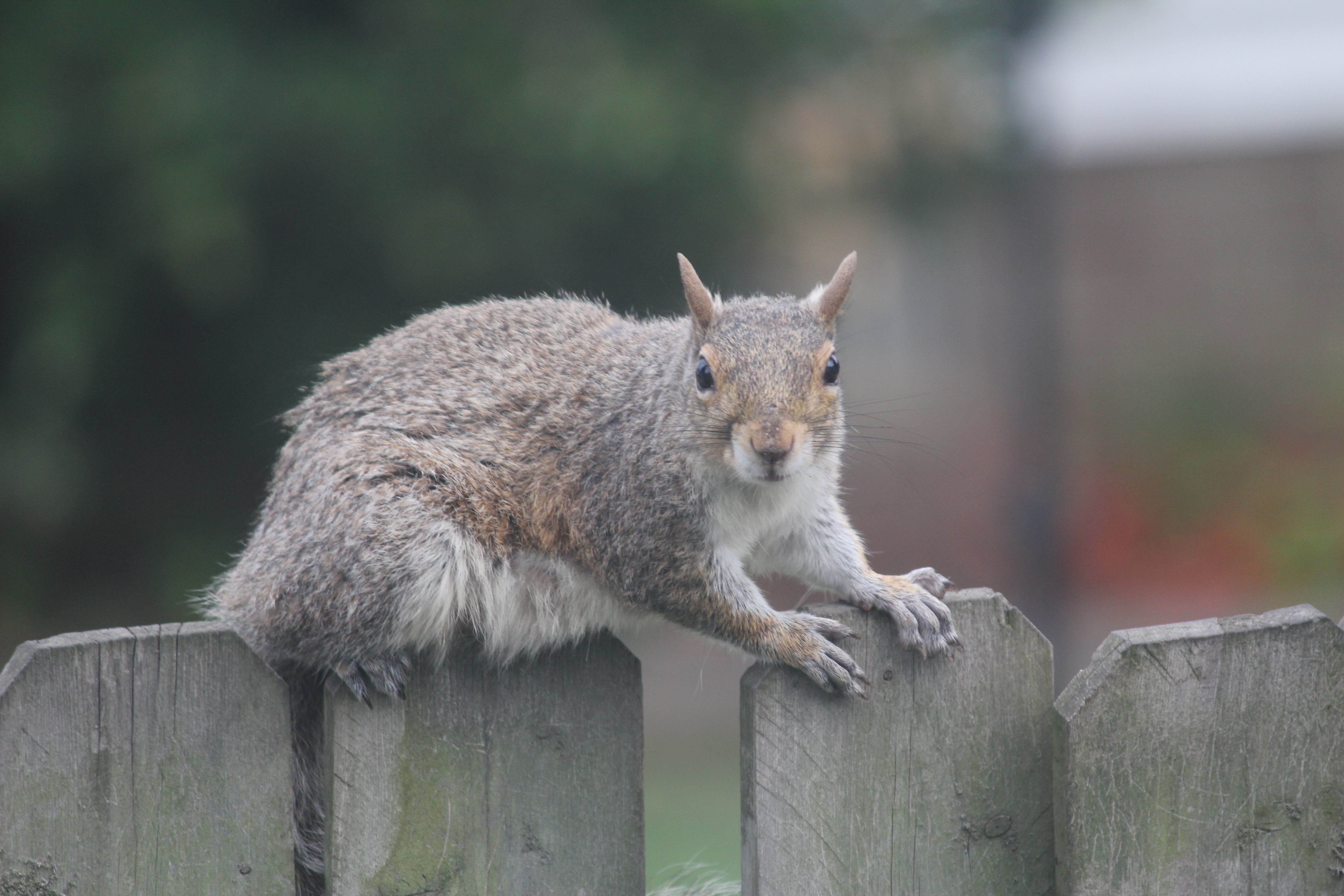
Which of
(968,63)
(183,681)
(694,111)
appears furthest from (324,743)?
(968,63)

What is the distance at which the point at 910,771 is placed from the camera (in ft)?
5.02

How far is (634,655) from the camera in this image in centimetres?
157

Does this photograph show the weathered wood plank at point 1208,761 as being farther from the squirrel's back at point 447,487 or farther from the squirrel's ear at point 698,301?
the squirrel's ear at point 698,301

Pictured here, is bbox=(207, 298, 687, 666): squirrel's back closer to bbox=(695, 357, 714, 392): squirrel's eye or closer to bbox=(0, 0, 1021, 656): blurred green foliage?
bbox=(695, 357, 714, 392): squirrel's eye

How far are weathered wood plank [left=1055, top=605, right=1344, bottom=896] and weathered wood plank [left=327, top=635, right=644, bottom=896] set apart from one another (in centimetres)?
51

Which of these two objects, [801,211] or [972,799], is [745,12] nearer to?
[801,211]

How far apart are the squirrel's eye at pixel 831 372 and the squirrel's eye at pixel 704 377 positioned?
0.17 meters

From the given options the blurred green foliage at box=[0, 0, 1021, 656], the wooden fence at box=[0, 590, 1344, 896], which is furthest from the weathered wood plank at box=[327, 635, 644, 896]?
the blurred green foliage at box=[0, 0, 1021, 656]

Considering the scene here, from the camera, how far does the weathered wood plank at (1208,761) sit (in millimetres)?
1487

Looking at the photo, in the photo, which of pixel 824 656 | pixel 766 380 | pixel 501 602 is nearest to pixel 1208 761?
pixel 824 656

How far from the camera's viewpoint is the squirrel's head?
1.87 metres

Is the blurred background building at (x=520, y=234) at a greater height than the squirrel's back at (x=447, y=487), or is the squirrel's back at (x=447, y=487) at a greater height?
the blurred background building at (x=520, y=234)

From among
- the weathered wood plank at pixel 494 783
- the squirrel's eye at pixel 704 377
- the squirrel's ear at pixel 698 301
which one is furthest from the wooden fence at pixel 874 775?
the squirrel's ear at pixel 698 301

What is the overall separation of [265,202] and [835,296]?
110 inches
